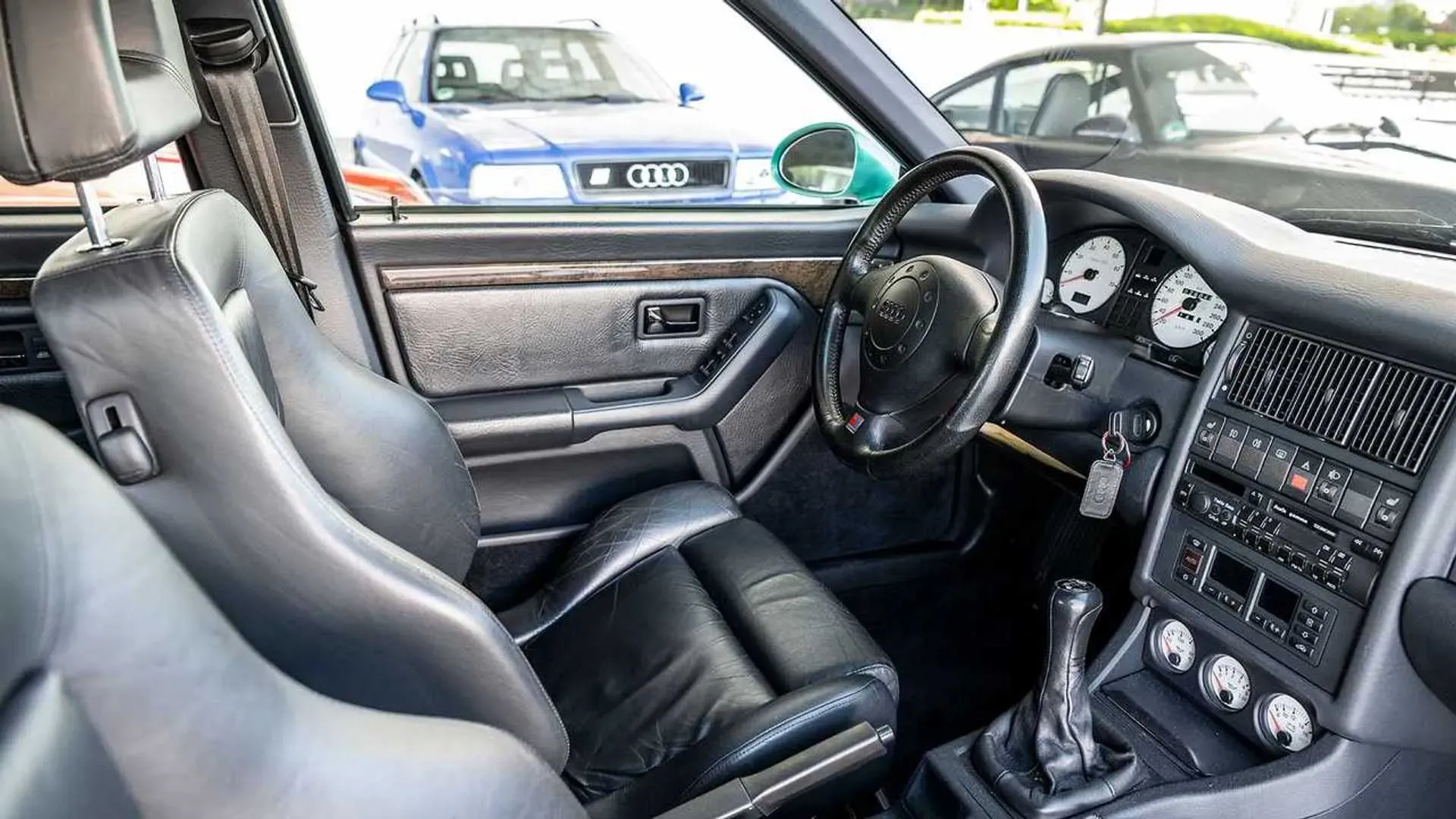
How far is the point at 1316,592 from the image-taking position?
51.9 inches

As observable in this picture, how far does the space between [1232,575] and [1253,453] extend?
6.7 inches

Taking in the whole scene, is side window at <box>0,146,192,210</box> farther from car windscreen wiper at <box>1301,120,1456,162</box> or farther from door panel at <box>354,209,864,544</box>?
car windscreen wiper at <box>1301,120,1456,162</box>

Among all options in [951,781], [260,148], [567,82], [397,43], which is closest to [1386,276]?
[951,781]

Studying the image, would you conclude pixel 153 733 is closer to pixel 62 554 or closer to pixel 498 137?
pixel 62 554

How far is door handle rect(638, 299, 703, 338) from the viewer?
6.95 ft

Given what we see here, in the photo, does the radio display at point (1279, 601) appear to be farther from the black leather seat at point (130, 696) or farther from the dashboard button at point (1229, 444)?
the black leather seat at point (130, 696)

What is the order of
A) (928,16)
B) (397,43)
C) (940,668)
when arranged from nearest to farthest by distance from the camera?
(940,668), (928,16), (397,43)

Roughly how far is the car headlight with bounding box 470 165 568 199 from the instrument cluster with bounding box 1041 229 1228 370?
60.0 inches

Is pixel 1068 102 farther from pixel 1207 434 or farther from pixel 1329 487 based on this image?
pixel 1329 487

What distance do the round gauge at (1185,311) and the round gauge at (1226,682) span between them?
0.47 meters

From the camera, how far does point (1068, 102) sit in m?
2.14

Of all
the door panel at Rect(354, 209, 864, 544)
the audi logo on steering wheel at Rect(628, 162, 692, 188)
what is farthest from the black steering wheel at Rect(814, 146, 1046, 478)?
the audi logo on steering wheel at Rect(628, 162, 692, 188)

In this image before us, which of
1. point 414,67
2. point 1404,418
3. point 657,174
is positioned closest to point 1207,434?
point 1404,418

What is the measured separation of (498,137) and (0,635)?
2.73 m
